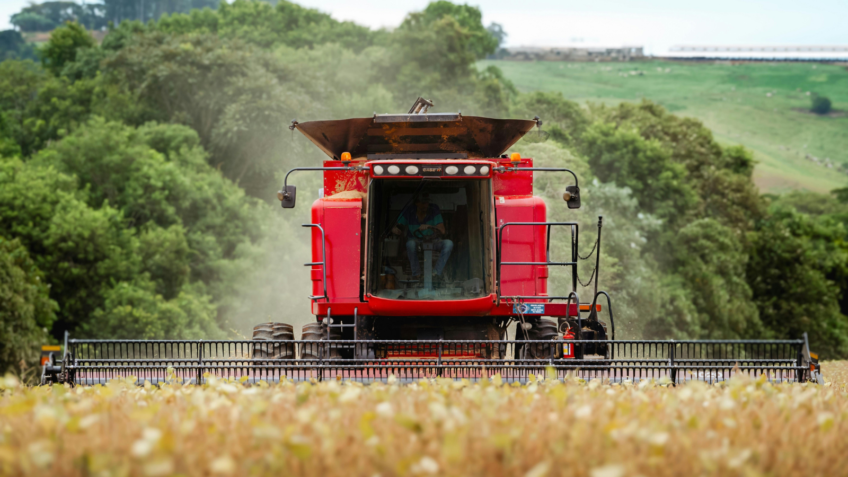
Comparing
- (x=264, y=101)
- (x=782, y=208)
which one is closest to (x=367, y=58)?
(x=264, y=101)

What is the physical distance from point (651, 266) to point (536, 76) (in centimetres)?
5980

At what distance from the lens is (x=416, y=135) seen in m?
10.1

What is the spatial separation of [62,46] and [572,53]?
219ft

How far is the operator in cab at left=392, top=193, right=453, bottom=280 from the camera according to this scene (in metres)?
9.23

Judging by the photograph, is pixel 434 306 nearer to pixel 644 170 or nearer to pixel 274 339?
pixel 274 339

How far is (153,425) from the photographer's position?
154 inches

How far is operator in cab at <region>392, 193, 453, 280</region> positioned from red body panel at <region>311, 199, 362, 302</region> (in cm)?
51

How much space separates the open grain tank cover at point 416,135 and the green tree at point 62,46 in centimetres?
5378

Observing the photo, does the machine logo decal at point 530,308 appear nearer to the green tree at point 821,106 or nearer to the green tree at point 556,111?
the green tree at point 556,111

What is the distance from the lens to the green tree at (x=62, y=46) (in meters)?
57.7

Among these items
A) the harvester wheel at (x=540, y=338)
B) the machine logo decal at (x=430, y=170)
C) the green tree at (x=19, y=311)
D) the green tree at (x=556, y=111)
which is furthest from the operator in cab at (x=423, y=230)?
the green tree at (x=556, y=111)

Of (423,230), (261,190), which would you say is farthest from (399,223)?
(261,190)

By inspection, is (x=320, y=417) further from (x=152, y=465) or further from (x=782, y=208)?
(x=782, y=208)

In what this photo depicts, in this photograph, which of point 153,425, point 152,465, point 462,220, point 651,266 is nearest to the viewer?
point 152,465
